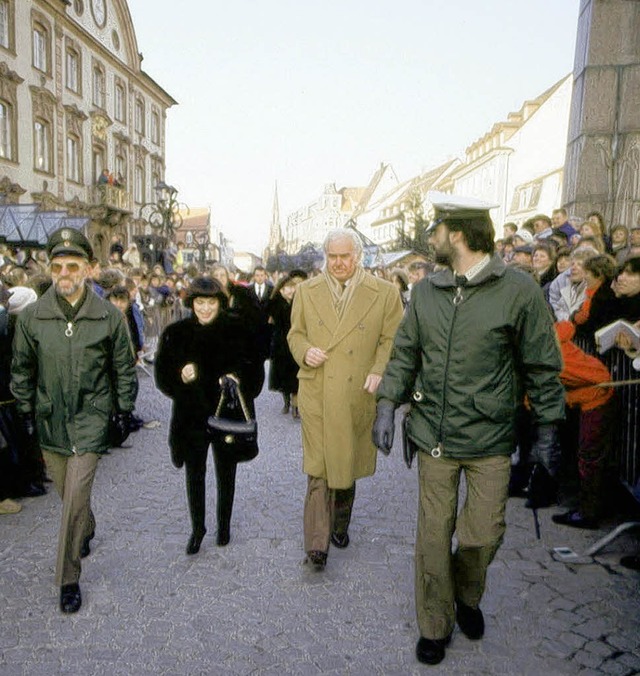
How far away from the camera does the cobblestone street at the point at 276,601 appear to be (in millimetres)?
3219

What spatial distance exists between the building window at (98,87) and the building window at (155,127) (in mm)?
7689

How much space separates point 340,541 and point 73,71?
30.8m

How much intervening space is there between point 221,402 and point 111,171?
33184mm

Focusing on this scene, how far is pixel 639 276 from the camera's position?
16.3 feet

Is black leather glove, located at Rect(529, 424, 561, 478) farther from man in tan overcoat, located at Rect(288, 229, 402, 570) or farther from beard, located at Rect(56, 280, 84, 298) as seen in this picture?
beard, located at Rect(56, 280, 84, 298)

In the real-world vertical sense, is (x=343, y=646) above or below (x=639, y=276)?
below

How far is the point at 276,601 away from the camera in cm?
381

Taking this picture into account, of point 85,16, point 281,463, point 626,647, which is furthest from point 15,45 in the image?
point 626,647

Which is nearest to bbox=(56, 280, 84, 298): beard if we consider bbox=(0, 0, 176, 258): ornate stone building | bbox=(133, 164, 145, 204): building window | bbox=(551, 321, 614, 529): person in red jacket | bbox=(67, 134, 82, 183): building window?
bbox=(551, 321, 614, 529): person in red jacket

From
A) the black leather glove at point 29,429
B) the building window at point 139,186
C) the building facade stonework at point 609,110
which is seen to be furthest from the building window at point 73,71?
the black leather glove at point 29,429

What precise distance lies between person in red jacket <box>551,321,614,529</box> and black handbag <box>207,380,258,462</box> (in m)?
2.18

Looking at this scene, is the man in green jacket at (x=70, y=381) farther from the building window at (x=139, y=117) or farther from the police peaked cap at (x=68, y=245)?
the building window at (x=139, y=117)

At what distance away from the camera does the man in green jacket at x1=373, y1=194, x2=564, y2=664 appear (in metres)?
3.09

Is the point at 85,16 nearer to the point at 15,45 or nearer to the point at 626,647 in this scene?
the point at 15,45
